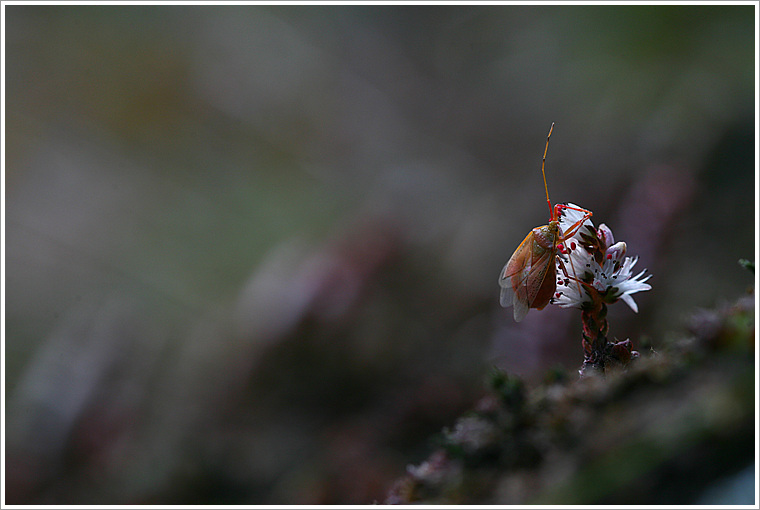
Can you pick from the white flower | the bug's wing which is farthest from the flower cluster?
the bug's wing

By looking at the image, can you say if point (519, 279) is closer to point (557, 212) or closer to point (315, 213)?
point (557, 212)

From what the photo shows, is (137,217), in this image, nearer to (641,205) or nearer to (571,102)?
(571,102)

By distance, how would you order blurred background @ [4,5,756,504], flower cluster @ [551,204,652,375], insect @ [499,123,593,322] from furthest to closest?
blurred background @ [4,5,756,504], insect @ [499,123,593,322], flower cluster @ [551,204,652,375]

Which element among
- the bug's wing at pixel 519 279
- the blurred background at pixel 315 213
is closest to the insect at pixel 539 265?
the bug's wing at pixel 519 279

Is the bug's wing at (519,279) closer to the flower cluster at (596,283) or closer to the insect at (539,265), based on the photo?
the insect at (539,265)

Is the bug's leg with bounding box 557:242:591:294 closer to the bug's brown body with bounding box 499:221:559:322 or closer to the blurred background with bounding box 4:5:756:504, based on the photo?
the bug's brown body with bounding box 499:221:559:322

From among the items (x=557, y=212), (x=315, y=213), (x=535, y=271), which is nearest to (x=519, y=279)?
(x=535, y=271)

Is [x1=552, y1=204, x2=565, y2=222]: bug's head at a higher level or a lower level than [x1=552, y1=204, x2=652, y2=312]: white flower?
higher
